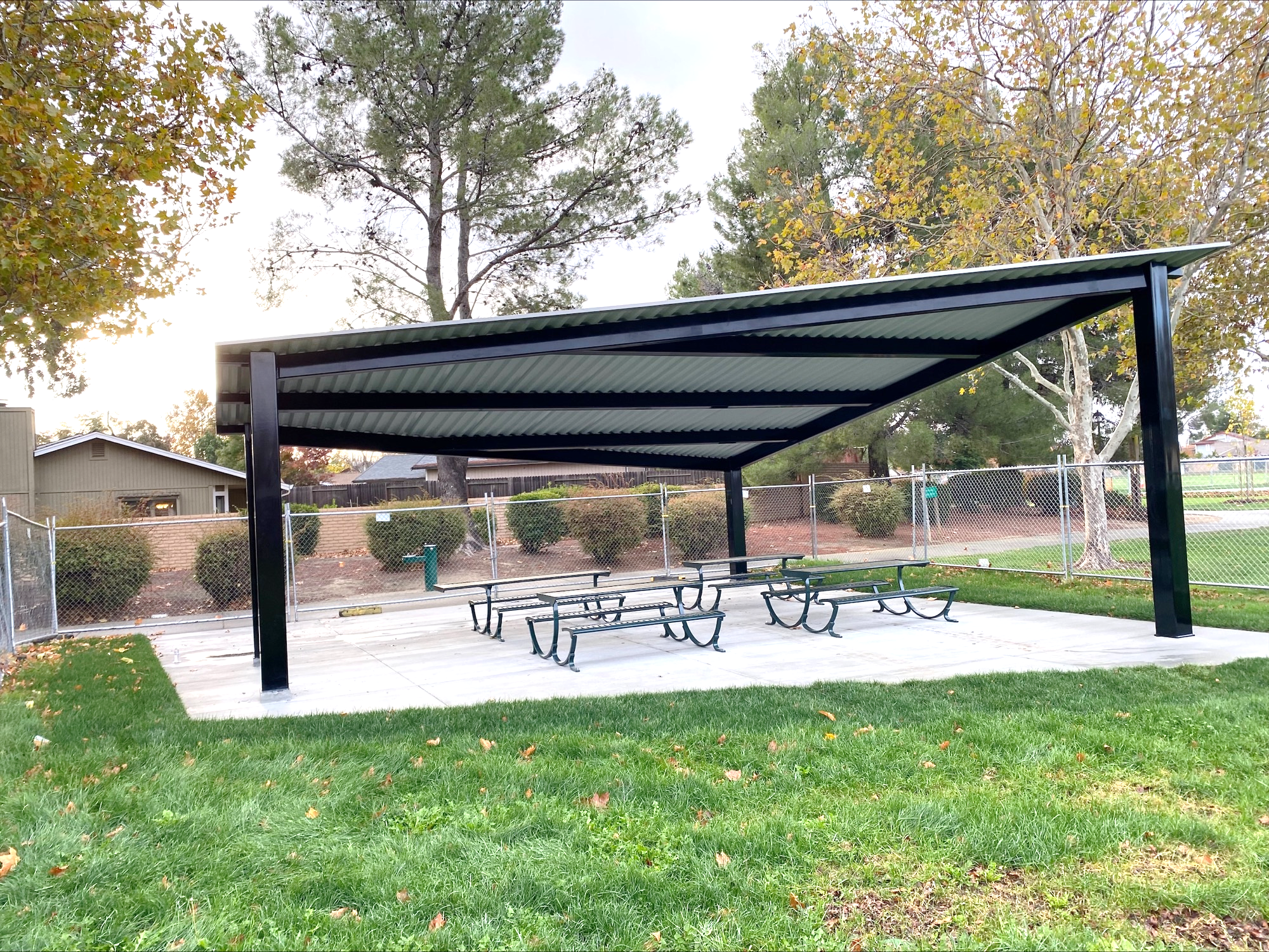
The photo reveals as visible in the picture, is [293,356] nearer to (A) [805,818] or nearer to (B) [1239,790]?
(A) [805,818]

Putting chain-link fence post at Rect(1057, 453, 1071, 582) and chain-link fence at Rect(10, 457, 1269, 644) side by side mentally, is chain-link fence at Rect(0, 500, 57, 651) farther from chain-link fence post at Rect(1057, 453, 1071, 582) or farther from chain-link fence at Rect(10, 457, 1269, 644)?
chain-link fence post at Rect(1057, 453, 1071, 582)

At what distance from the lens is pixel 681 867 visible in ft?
11.9

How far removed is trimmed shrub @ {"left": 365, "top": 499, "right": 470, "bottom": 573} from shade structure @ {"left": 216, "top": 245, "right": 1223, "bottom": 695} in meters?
7.70

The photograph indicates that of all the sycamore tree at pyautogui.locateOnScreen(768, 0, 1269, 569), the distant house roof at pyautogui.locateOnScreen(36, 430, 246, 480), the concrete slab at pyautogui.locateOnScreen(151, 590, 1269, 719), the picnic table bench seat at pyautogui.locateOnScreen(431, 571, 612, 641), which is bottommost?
the concrete slab at pyautogui.locateOnScreen(151, 590, 1269, 719)

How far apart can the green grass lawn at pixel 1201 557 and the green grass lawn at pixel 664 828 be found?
9.52 meters

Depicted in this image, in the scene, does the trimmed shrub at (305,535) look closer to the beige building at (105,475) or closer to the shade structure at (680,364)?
the beige building at (105,475)

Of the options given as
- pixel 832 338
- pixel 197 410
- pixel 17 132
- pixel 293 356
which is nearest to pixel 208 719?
pixel 293 356

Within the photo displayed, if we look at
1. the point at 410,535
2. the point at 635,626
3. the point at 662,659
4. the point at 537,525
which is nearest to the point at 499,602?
the point at 635,626

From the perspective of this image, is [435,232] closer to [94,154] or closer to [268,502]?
[94,154]

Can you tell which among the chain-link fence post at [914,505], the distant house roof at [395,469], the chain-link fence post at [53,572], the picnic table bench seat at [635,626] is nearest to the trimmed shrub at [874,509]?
the chain-link fence post at [914,505]

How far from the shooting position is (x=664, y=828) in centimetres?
404

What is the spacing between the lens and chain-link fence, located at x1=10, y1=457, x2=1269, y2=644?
14.1 metres

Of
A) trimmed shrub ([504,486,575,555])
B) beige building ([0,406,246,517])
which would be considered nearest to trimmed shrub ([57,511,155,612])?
trimmed shrub ([504,486,575,555])

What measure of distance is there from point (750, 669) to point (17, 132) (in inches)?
352
